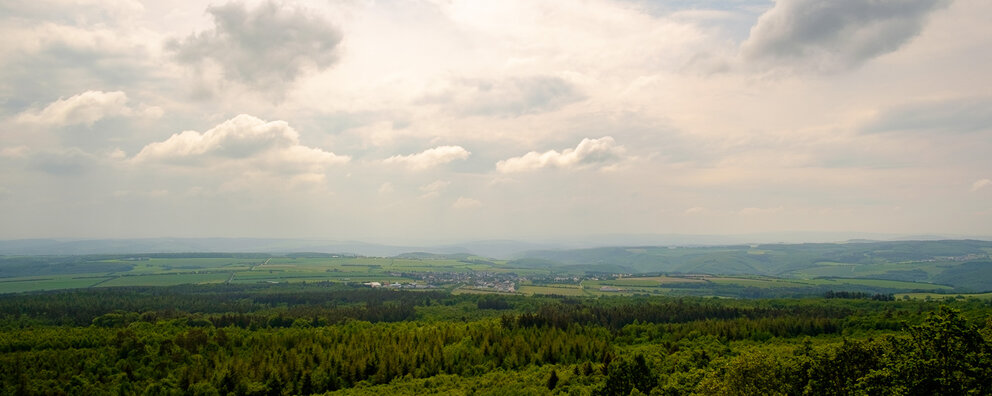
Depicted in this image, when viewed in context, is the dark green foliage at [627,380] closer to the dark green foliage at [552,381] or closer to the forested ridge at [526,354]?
the forested ridge at [526,354]

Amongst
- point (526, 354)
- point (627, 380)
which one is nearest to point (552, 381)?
point (627, 380)

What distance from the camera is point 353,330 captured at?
117250mm

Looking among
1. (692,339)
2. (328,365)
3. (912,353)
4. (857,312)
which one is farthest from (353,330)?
(857,312)

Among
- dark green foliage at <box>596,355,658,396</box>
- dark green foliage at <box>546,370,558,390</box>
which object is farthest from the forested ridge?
dark green foliage at <box>546,370,558,390</box>

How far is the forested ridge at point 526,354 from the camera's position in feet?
130

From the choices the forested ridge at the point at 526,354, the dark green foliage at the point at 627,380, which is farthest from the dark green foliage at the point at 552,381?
the dark green foliage at the point at 627,380

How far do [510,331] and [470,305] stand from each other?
73313 millimetres

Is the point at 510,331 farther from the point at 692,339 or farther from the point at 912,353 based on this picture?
the point at 912,353

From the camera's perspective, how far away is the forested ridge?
39500mm

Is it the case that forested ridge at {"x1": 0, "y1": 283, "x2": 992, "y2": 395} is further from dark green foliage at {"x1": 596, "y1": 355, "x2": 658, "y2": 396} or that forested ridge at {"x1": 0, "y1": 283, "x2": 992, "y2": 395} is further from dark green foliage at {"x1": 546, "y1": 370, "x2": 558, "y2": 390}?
dark green foliage at {"x1": 546, "y1": 370, "x2": 558, "y2": 390}

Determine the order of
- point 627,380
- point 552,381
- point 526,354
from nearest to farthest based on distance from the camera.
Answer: point 627,380 → point 552,381 → point 526,354

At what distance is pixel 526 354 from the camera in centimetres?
9500

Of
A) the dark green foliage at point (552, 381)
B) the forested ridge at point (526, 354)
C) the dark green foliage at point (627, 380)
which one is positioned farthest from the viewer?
the dark green foliage at point (552, 381)

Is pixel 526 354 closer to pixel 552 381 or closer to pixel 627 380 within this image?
pixel 552 381
